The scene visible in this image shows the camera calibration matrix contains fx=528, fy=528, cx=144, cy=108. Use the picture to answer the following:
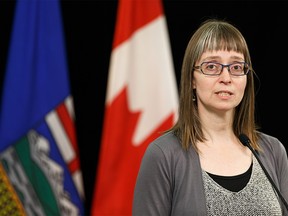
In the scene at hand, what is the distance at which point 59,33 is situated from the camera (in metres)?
3.27

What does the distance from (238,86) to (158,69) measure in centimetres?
168

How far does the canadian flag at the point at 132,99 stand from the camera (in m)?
3.24

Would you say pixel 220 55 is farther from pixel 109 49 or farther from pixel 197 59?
pixel 109 49

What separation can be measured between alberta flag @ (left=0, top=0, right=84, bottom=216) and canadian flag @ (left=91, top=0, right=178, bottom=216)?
0.64ft

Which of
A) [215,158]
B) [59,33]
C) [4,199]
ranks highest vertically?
[59,33]

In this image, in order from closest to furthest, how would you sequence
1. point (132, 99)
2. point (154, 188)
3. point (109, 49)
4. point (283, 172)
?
point (154, 188) < point (283, 172) < point (132, 99) < point (109, 49)

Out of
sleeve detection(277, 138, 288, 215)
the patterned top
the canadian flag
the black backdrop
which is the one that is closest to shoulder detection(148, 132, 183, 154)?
the patterned top

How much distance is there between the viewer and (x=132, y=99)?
10.8 ft

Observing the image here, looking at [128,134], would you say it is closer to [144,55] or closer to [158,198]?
[144,55]

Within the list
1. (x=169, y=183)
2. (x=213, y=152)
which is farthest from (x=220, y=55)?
(x=169, y=183)

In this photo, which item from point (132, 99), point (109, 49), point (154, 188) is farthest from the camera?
point (109, 49)

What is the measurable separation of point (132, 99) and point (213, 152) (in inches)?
65.9

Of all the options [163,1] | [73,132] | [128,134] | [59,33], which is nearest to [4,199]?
[73,132]

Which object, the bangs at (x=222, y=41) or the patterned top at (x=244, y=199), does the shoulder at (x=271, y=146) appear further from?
the bangs at (x=222, y=41)
